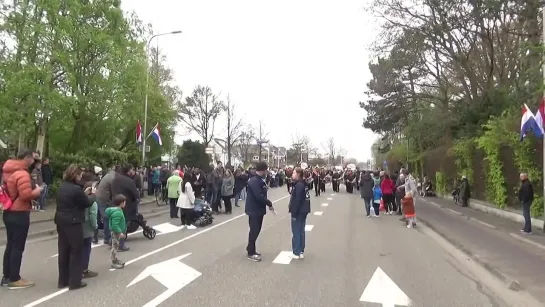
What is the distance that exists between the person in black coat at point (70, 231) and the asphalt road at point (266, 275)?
222 millimetres

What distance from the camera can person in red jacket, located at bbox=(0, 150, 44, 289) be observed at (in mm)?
7227

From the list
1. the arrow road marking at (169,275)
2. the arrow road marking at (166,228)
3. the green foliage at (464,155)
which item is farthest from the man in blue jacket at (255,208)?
the green foliage at (464,155)

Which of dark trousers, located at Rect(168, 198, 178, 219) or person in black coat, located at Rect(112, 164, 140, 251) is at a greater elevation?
person in black coat, located at Rect(112, 164, 140, 251)

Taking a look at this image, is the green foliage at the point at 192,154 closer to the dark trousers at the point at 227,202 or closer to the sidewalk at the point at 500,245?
the dark trousers at the point at 227,202

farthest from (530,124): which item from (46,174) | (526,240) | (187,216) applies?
(46,174)

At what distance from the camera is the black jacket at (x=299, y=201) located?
10219 millimetres

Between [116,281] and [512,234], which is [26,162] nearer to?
[116,281]

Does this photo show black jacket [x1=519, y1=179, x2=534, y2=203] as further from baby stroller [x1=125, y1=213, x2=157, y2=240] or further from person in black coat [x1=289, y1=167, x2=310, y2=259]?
baby stroller [x1=125, y1=213, x2=157, y2=240]

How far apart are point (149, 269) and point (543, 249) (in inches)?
339

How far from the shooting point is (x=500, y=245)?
40.8 feet

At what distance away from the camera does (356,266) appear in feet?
31.3

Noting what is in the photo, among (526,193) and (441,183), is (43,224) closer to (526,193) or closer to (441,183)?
(526,193)

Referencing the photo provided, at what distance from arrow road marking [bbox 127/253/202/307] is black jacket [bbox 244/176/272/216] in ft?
5.34

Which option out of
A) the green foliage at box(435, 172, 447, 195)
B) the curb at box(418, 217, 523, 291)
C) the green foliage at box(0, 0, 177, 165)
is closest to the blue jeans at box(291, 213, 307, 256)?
the curb at box(418, 217, 523, 291)
